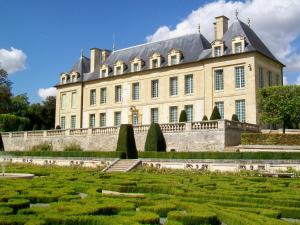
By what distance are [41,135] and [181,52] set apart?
1364 cm

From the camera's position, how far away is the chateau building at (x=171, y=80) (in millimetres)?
29547

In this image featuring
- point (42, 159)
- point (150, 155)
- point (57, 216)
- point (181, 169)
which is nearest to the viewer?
point (57, 216)

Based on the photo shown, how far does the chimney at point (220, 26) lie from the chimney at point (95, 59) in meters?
14.0

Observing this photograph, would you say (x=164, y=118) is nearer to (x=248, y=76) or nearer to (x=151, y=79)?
(x=151, y=79)

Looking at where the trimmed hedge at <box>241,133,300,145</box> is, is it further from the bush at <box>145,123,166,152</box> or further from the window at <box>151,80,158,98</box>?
the window at <box>151,80,158,98</box>

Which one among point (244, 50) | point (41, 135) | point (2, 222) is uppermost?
point (244, 50)

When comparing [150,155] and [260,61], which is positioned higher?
[260,61]

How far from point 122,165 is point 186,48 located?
16156 millimetres

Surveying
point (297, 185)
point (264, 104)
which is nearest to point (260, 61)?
point (264, 104)

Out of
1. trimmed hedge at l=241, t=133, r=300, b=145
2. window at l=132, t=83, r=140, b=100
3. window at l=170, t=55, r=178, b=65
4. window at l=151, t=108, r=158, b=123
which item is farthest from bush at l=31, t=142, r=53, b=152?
trimmed hedge at l=241, t=133, r=300, b=145

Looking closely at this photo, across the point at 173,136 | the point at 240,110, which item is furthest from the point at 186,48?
the point at 173,136

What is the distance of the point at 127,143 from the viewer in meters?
23.4

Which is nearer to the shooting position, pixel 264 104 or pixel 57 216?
pixel 57 216

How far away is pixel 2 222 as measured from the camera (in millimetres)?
5375
